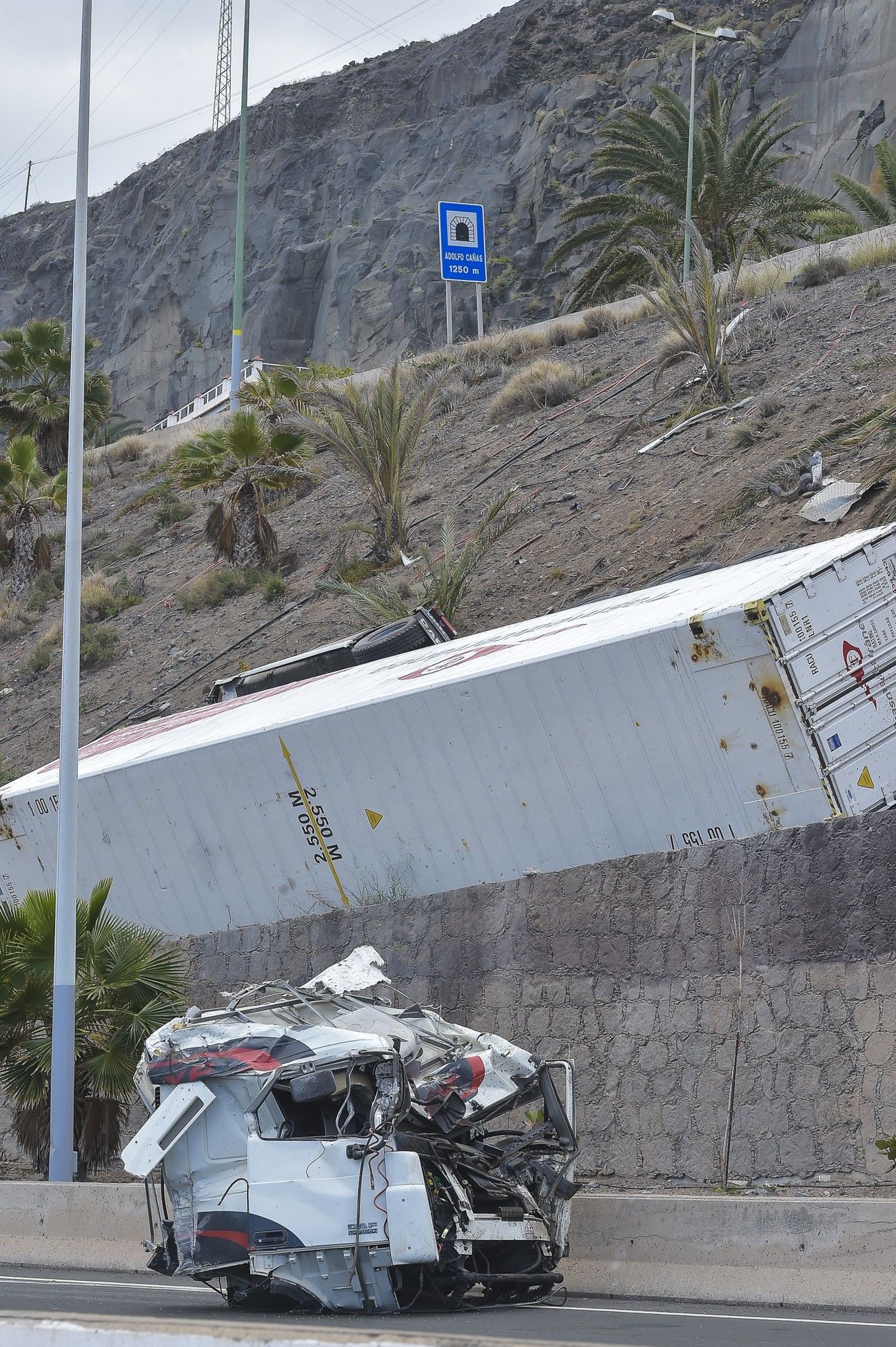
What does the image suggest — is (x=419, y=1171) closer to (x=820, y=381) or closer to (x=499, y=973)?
(x=499, y=973)

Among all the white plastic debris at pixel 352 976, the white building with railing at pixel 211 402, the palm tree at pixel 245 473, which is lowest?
the white plastic debris at pixel 352 976

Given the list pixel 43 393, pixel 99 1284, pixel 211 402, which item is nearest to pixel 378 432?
pixel 99 1284

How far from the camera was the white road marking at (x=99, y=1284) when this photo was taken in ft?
32.7

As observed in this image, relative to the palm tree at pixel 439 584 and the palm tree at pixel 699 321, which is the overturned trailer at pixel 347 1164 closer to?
the palm tree at pixel 439 584

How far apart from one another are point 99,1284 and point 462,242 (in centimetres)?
4059

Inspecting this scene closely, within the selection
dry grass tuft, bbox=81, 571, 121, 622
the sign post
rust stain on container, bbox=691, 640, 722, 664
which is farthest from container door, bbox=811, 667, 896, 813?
the sign post

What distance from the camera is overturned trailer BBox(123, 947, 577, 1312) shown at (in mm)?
7855

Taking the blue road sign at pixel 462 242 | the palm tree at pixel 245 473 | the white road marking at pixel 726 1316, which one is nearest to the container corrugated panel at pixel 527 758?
the white road marking at pixel 726 1316

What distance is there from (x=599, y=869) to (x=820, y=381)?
1686 centimetres

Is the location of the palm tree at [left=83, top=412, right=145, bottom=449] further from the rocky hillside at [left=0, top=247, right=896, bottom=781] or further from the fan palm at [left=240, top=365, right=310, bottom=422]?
the rocky hillside at [left=0, top=247, right=896, bottom=781]

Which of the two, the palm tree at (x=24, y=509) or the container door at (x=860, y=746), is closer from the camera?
the container door at (x=860, y=746)

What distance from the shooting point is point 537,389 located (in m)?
34.0

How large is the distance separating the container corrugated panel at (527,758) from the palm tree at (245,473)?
1366 cm

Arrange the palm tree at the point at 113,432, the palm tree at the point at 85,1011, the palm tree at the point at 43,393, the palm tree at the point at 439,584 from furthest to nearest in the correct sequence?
the palm tree at the point at 113,432
the palm tree at the point at 43,393
the palm tree at the point at 439,584
the palm tree at the point at 85,1011
